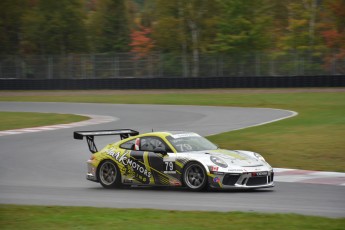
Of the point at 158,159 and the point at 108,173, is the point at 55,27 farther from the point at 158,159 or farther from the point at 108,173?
the point at 158,159

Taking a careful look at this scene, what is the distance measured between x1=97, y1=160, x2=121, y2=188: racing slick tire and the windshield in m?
1.23

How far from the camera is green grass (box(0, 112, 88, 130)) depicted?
2905cm

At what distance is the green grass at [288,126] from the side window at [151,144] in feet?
13.7

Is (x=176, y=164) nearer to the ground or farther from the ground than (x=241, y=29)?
nearer to the ground

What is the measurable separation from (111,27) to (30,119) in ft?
154

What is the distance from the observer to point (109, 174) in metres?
14.1

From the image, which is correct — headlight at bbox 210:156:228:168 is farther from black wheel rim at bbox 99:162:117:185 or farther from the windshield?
black wheel rim at bbox 99:162:117:185

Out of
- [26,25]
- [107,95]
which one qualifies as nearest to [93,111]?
[107,95]

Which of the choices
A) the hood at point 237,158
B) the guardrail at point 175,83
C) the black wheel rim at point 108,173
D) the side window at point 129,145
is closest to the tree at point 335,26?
the guardrail at point 175,83

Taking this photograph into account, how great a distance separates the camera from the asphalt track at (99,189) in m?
11.1

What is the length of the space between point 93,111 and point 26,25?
118ft

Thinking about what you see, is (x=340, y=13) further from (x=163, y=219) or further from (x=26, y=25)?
(x=163, y=219)

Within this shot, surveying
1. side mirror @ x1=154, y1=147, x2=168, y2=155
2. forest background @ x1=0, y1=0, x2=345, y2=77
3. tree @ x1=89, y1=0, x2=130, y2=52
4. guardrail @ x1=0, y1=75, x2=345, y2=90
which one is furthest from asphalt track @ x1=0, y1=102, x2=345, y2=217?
tree @ x1=89, y1=0, x2=130, y2=52

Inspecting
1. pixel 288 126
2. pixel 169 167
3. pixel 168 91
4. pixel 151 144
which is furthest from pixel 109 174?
pixel 168 91
